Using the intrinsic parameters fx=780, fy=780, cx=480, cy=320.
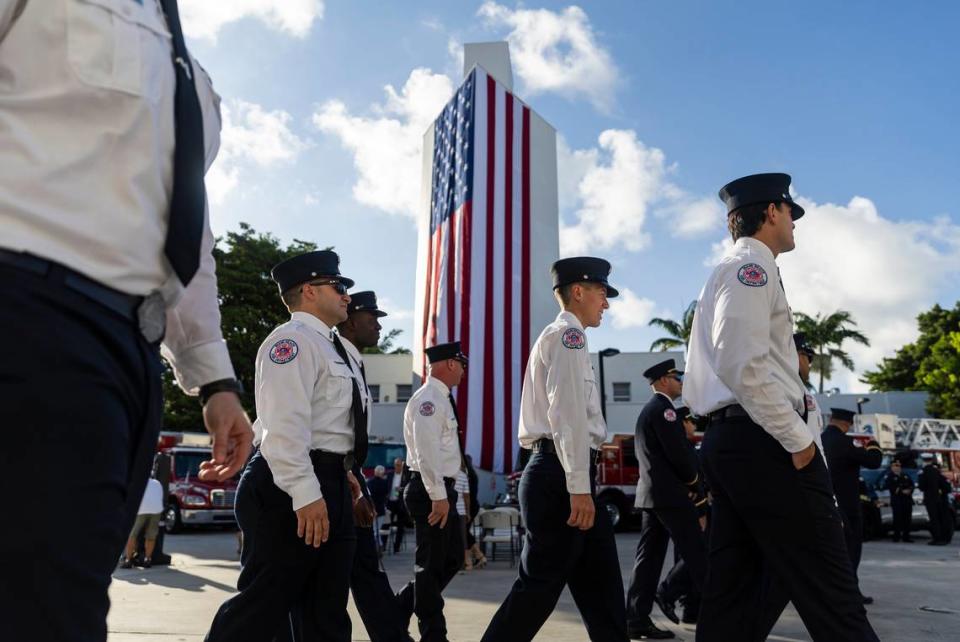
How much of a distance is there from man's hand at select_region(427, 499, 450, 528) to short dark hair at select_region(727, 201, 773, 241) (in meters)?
2.45

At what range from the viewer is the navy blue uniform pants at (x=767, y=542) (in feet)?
8.85

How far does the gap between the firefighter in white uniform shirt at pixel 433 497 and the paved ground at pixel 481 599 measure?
0.55 metres

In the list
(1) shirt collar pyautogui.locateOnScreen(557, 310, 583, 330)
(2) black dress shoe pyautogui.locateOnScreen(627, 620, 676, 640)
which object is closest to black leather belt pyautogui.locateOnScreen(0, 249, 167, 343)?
(1) shirt collar pyautogui.locateOnScreen(557, 310, 583, 330)

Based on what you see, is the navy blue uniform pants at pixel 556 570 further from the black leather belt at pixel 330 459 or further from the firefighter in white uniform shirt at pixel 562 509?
the black leather belt at pixel 330 459

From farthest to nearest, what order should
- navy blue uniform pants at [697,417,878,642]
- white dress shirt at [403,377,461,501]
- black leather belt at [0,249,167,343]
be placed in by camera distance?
white dress shirt at [403,377,461,501], navy blue uniform pants at [697,417,878,642], black leather belt at [0,249,167,343]

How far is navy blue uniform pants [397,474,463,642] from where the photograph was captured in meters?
4.54

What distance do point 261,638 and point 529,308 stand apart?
19.4 metres

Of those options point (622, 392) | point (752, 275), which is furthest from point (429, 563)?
point (622, 392)

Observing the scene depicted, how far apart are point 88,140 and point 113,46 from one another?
0.19 metres

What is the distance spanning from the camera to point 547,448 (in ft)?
12.3

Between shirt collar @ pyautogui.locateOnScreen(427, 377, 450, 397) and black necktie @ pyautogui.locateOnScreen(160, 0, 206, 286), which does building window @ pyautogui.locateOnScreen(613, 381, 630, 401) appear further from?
black necktie @ pyautogui.locateOnScreen(160, 0, 206, 286)

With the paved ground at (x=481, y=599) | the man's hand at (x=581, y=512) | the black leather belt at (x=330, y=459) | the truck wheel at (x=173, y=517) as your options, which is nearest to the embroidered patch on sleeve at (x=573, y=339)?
the man's hand at (x=581, y=512)

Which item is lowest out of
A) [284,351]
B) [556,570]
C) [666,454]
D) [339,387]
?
[556,570]

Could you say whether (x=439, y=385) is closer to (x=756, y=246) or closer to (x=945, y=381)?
(x=756, y=246)
